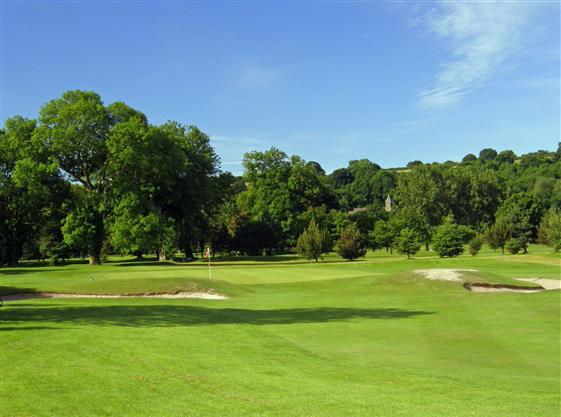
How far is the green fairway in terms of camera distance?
941 cm

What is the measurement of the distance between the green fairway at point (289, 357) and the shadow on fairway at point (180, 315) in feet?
0.17

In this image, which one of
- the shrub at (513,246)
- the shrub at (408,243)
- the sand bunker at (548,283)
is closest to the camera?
the sand bunker at (548,283)

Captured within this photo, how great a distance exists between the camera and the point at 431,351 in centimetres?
1580

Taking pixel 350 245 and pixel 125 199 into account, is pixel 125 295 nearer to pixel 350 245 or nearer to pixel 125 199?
pixel 125 199

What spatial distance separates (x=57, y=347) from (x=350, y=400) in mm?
8031

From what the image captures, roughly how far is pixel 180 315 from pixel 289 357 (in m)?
9.16

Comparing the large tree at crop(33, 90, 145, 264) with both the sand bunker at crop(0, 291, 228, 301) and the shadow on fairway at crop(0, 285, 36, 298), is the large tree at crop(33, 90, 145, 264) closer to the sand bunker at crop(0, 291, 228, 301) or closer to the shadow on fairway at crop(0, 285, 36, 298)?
the shadow on fairway at crop(0, 285, 36, 298)

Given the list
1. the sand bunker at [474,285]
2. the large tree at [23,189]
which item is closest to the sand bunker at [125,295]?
the sand bunker at [474,285]

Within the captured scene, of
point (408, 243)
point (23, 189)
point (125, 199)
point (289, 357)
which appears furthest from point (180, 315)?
point (408, 243)

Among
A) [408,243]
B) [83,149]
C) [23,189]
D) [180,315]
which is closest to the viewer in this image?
[180,315]

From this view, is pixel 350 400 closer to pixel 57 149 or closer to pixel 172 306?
pixel 172 306

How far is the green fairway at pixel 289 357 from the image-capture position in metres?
9.41

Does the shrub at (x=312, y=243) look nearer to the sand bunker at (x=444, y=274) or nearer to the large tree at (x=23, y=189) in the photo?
the large tree at (x=23, y=189)

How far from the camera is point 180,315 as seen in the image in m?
22.0
